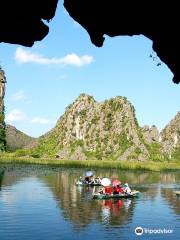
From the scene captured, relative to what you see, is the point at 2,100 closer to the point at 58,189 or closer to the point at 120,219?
the point at 58,189

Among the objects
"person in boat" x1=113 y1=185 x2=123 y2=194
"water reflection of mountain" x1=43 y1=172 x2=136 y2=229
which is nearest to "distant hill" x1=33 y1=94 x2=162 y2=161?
"water reflection of mountain" x1=43 y1=172 x2=136 y2=229

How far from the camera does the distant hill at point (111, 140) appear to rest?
574ft

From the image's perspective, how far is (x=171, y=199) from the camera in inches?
1983

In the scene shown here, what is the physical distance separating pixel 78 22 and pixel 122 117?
18263 centimetres

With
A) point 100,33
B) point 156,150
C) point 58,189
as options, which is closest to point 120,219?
point 58,189

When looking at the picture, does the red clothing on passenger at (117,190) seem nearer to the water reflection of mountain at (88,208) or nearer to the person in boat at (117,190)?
the person in boat at (117,190)

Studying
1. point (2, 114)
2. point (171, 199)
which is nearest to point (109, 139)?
point (2, 114)

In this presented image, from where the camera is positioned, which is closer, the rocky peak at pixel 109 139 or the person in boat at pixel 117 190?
the person in boat at pixel 117 190

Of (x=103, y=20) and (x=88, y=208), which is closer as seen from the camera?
(x=103, y=20)

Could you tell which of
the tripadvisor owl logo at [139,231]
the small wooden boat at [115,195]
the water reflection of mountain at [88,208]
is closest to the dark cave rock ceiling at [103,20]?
the tripadvisor owl logo at [139,231]

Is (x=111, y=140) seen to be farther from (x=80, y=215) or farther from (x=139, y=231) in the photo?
(x=139, y=231)

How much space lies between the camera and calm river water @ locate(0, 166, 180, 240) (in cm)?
2945

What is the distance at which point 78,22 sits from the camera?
9.52 meters

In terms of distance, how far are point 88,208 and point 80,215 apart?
468 centimetres
